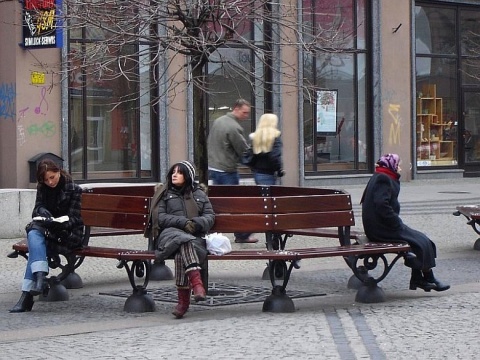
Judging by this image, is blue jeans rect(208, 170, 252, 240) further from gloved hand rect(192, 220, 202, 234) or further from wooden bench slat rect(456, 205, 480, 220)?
gloved hand rect(192, 220, 202, 234)

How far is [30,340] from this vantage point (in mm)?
8242

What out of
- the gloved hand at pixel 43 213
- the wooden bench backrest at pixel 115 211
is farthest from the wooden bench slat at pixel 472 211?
the gloved hand at pixel 43 213

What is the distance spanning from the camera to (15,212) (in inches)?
590

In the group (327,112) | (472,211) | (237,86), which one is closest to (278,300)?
(472,211)

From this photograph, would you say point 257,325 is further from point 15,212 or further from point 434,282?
point 15,212

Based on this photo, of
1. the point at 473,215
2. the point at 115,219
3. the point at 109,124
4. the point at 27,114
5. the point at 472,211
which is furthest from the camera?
the point at 109,124

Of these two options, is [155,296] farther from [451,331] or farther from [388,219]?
[451,331]

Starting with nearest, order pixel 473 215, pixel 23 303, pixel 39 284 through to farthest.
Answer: pixel 39 284
pixel 23 303
pixel 473 215

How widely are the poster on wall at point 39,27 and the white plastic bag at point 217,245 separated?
9.66 metres

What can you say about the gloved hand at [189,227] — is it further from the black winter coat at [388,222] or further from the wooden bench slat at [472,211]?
the wooden bench slat at [472,211]

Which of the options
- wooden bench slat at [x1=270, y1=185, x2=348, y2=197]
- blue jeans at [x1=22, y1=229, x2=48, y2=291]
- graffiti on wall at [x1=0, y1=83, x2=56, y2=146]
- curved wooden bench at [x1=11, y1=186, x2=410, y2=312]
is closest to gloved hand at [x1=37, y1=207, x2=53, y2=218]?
blue jeans at [x1=22, y1=229, x2=48, y2=291]

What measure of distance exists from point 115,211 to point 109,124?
13088 mm

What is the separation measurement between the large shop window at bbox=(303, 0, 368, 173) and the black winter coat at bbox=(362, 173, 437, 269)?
14719mm

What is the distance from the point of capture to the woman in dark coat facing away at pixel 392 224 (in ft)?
33.6
